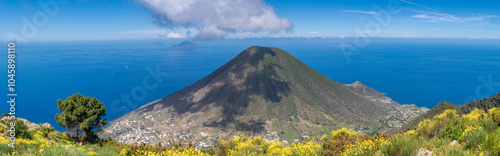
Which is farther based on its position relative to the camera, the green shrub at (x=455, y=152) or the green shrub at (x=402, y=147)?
the green shrub at (x=402, y=147)

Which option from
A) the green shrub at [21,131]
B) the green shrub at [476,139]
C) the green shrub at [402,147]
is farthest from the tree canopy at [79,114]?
the green shrub at [476,139]

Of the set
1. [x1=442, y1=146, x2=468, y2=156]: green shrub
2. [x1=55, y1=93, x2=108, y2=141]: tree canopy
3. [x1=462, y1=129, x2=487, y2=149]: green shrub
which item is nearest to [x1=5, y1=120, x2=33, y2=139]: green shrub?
[x1=55, y1=93, x2=108, y2=141]: tree canopy

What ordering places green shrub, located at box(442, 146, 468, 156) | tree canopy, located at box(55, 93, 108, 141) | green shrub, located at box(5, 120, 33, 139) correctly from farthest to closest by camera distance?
tree canopy, located at box(55, 93, 108, 141) → green shrub, located at box(5, 120, 33, 139) → green shrub, located at box(442, 146, 468, 156)

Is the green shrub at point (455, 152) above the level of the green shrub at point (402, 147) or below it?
above

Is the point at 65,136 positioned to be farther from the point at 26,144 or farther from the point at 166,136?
the point at 166,136

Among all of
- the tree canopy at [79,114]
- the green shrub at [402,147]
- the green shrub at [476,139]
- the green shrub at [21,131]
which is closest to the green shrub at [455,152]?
the green shrub at [402,147]

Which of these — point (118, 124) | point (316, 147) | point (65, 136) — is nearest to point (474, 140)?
point (316, 147)

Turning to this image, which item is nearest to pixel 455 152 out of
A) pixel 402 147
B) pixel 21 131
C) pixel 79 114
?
pixel 402 147

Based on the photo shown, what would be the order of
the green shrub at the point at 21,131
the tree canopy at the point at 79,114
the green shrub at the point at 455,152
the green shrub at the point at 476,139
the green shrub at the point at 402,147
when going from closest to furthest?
the green shrub at the point at 455,152
the green shrub at the point at 476,139
the green shrub at the point at 402,147
the green shrub at the point at 21,131
the tree canopy at the point at 79,114

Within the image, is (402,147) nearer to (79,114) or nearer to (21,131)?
(21,131)

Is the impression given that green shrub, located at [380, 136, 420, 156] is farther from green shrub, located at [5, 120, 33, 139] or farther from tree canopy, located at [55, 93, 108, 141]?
tree canopy, located at [55, 93, 108, 141]

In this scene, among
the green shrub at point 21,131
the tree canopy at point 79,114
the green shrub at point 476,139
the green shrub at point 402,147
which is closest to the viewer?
the green shrub at point 476,139

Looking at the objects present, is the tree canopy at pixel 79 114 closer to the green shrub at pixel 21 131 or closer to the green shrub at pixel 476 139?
the green shrub at pixel 21 131
